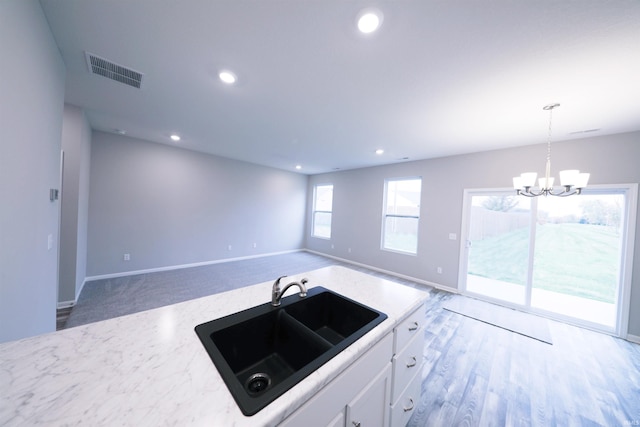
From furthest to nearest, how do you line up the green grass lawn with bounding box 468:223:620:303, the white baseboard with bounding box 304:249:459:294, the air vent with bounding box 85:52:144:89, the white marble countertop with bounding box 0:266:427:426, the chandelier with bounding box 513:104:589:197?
the white baseboard with bounding box 304:249:459:294, the green grass lawn with bounding box 468:223:620:303, the chandelier with bounding box 513:104:589:197, the air vent with bounding box 85:52:144:89, the white marble countertop with bounding box 0:266:427:426

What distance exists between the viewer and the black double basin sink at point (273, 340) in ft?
3.02

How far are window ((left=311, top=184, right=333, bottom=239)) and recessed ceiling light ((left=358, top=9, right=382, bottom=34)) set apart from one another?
200 inches

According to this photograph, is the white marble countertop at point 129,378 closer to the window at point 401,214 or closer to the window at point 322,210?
the window at point 401,214

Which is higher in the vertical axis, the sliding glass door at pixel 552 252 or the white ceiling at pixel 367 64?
the white ceiling at pixel 367 64

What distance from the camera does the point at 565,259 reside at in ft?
10.1

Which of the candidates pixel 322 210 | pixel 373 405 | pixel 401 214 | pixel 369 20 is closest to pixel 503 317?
pixel 401 214

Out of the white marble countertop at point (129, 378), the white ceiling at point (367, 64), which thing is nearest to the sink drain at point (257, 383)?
the white marble countertop at point (129, 378)

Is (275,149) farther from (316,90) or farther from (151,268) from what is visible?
(151,268)

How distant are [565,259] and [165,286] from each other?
6.31 metres

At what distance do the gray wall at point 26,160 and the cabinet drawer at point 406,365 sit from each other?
2.13m

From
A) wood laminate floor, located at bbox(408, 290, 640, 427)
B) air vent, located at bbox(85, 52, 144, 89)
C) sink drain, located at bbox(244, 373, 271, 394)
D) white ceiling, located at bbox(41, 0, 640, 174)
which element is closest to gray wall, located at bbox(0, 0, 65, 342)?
air vent, located at bbox(85, 52, 144, 89)

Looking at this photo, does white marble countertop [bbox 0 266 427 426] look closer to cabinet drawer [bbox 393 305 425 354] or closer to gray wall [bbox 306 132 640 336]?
cabinet drawer [bbox 393 305 425 354]

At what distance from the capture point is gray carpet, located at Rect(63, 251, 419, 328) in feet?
9.22

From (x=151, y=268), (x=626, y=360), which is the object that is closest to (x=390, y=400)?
(x=626, y=360)
